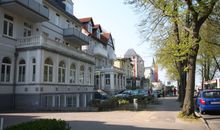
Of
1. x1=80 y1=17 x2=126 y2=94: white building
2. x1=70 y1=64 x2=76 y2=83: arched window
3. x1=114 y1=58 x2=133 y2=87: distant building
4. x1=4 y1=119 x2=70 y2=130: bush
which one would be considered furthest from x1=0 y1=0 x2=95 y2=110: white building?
x1=114 y1=58 x2=133 y2=87: distant building

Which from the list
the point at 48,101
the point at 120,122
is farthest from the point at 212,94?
the point at 48,101

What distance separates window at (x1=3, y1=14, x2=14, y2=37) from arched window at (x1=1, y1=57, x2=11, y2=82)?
2.24 metres

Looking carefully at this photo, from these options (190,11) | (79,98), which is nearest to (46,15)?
(79,98)

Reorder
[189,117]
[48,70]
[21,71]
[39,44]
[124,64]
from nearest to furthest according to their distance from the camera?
[189,117], [39,44], [21,71], [48,70], [124,64]

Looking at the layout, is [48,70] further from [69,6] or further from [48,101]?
[69,6]

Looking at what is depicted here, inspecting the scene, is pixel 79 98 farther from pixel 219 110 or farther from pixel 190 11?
pixel 190 11

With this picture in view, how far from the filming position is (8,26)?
78.2ft

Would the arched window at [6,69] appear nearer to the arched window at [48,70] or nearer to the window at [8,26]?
the window at [8,26]

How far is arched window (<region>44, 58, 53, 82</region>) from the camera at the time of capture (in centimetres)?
2470

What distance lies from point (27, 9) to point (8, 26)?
222 centimetres

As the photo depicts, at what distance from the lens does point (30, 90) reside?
76.2ft

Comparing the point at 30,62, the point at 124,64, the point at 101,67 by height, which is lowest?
the point at 30,62

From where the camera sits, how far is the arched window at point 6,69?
2291cm

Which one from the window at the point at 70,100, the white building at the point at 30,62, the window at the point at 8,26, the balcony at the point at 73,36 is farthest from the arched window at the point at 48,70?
the balcony at the point at 73,36
